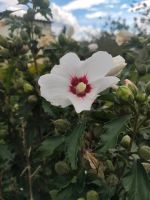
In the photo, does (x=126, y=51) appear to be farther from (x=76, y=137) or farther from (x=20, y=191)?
(x=76, y=137)

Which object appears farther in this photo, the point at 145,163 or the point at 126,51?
the point at 126,51

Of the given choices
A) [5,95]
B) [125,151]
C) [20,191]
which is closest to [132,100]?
[125,151]

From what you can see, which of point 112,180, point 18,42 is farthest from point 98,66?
point 18,42

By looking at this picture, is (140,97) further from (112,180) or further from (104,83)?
(112,180)

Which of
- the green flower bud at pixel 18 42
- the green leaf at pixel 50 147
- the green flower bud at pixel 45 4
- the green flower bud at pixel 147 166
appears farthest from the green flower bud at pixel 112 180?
the green flower bud at pixel 45 4

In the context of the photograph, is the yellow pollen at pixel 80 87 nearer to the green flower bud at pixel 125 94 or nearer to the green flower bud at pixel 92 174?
the green flower bud at pixel 125 94

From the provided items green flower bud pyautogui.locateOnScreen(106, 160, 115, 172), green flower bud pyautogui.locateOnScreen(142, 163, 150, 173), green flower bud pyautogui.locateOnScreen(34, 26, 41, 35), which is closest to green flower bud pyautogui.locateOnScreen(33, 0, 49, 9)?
green flower bud pyautogui.locateOnScreen(34, 26, 41, 35)
